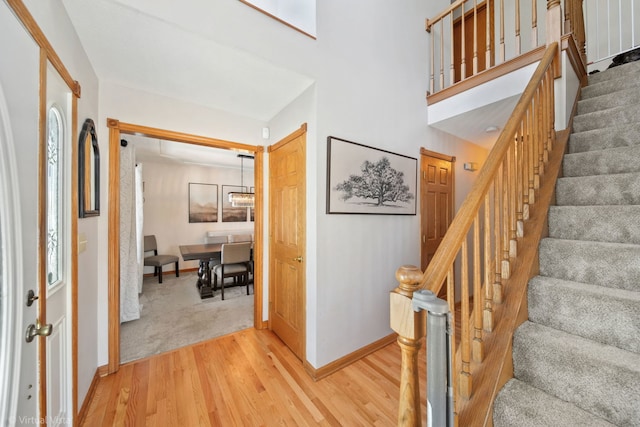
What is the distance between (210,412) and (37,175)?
1.62 m

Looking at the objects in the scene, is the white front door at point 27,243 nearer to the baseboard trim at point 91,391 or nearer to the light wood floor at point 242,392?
the baseboard trim at point 91,391

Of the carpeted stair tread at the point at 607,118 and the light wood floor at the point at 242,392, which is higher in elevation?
the carpeted stair tread at the point at 607,118

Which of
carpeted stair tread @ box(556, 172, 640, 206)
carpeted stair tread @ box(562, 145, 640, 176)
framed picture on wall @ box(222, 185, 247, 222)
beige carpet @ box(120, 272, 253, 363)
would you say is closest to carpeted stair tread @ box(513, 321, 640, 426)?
carpeted stair tread @ box(556, 172, 640, 206)

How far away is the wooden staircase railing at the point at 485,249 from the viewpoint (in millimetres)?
671

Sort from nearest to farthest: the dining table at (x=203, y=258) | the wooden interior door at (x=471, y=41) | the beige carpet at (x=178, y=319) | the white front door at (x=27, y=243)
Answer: the white front door at (x=27, y=243) < the beige carpet at (x=178, y=319) < the wooden interior door at (x=471, y=41) < the dining table at (x=203, y=258)

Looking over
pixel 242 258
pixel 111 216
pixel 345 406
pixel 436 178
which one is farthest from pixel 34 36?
pixel 436 178

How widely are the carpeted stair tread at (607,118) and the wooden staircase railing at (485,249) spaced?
0.26 meters

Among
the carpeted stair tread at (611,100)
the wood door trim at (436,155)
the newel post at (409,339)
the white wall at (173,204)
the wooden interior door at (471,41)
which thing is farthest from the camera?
the white wall at (173,204)

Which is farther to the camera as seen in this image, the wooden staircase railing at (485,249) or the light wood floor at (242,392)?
the light wood floor at (242,392)

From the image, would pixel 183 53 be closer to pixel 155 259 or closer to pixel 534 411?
pixel 534 411

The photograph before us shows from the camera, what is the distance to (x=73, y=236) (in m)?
1.38

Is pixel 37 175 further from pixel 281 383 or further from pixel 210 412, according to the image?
pixel 281 383

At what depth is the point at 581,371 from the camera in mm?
885

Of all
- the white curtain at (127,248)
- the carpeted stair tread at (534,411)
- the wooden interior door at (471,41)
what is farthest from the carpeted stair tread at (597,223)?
the white curtain at (127,248)
